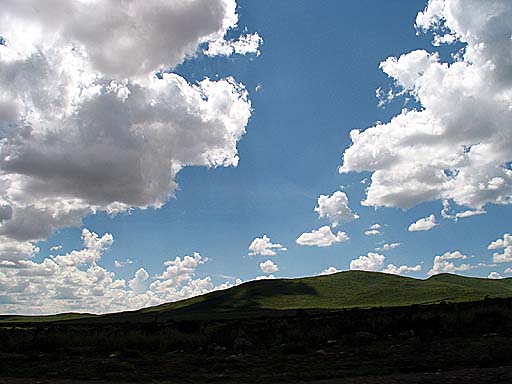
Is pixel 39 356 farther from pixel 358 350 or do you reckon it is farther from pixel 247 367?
pixel 358 350

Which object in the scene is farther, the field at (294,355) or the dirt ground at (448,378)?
the field at (294,355)

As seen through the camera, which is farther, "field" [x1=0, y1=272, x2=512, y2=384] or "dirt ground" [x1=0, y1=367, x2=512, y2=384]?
"field" [x1=0, y1=272, x2=512, y2=384]

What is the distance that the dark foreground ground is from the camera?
43.4 ft

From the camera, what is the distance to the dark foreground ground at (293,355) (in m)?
13.2

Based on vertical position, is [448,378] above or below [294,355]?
below

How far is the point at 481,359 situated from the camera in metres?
13.8

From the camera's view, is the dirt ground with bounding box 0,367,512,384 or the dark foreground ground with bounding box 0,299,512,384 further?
the dark foreground ground with bounding box 0,299,512,384

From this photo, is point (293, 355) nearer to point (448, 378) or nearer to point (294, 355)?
point (294, 355)

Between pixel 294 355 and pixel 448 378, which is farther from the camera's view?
pixel 294 355

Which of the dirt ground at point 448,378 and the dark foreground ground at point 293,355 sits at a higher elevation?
the dark foreground ground at point 293,355

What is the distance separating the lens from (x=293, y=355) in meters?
17.8

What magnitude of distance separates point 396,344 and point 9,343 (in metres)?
17.7

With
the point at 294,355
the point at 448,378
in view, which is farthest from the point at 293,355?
the point at 448,378

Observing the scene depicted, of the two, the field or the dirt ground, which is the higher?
the field
